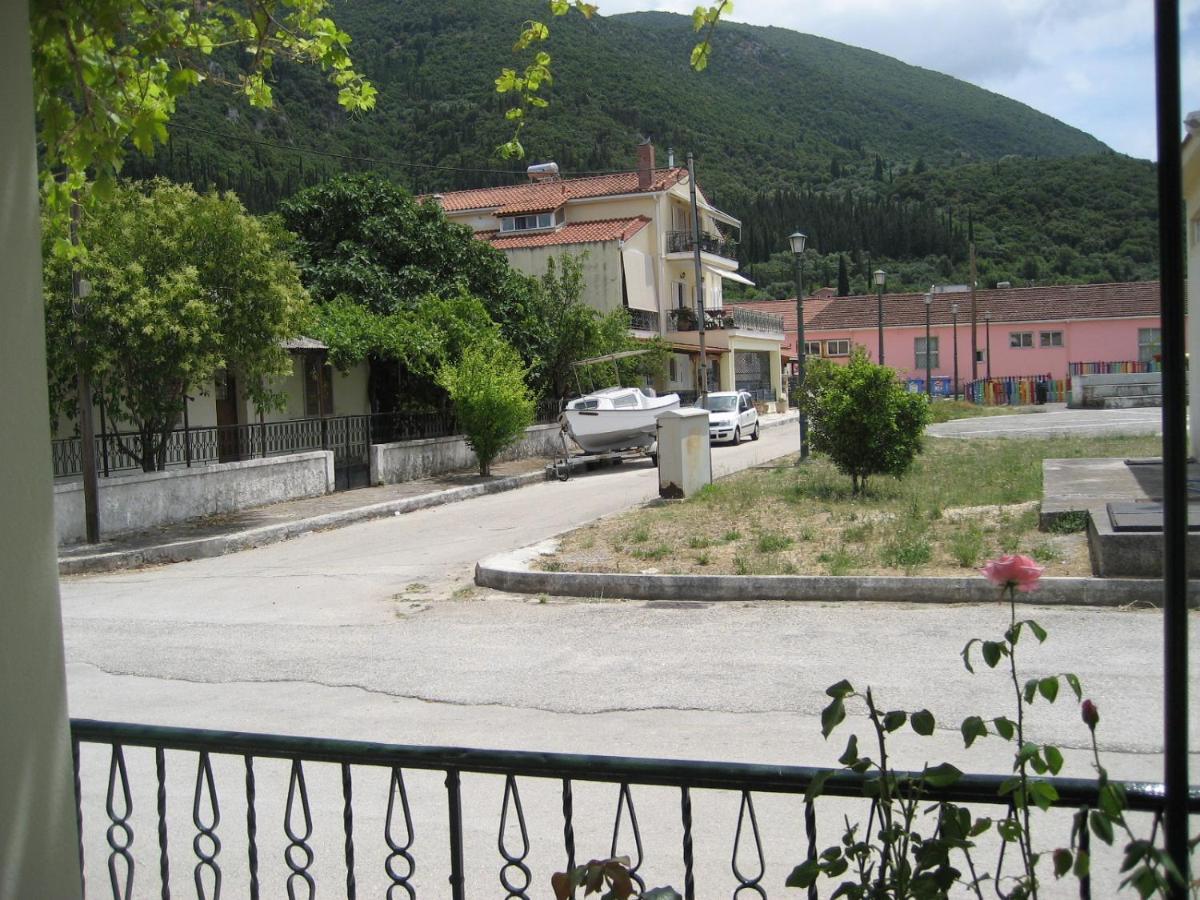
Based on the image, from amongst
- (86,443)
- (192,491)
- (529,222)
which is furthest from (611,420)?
(529,222)

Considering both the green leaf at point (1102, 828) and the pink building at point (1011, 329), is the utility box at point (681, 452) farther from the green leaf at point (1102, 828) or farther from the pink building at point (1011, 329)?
the pink building at point (1011, 329)

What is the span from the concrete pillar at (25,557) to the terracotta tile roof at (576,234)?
42.5 m

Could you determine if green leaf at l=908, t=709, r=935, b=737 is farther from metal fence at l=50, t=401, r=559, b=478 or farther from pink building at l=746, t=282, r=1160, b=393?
pink building at l=746, t=282, r=1160, b=393

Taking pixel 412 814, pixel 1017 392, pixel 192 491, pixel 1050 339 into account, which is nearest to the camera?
pixel 412 814

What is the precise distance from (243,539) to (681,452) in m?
6.76

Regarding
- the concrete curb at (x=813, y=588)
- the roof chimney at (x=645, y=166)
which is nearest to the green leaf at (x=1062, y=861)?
the concrete curb at (x=813, y=588)

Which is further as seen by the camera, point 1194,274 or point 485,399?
point 485,399

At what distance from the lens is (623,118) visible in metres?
71.7

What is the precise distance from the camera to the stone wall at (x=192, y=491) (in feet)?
51.3

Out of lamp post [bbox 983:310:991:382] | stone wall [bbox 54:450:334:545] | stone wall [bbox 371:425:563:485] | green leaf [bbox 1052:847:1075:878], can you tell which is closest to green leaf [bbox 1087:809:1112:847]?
green leaf [bbox 1052:847:1075:878]

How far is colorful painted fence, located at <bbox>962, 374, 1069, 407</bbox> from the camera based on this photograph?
56875mm

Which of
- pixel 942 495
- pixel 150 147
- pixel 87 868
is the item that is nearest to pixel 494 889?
pixel 87 868

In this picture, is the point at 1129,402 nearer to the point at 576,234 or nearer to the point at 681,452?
the point at 576,234

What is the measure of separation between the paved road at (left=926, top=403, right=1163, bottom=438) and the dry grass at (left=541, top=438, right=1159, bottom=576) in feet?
37.7
